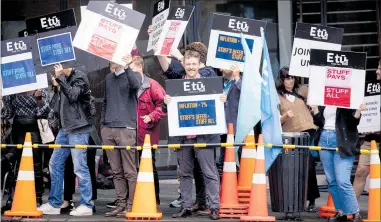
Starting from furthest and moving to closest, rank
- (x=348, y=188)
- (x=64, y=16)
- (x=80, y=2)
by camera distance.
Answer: (x=80, y=2) < (x=64, y=16) < (x=348, y=188)

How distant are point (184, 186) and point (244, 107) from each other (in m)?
1.23

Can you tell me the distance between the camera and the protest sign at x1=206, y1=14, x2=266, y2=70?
1384 centimetres

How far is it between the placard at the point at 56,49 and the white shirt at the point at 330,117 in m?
3.09

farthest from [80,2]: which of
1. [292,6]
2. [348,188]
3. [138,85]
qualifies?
[348,188]

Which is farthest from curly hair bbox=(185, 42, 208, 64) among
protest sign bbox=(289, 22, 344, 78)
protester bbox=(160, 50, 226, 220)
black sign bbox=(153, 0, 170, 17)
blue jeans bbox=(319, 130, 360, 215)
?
blue jeans bbox=(319, 130, 360, 215)

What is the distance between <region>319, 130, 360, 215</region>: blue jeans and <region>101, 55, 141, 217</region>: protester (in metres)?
2.26

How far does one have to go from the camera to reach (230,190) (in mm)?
13070

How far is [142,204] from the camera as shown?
41.3 ft

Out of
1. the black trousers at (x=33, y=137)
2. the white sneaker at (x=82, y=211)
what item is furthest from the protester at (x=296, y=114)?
the black trousers at (x=33, y=137)

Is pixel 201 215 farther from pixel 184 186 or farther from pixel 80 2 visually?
pixel 80 2

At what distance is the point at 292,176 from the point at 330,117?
832 mm

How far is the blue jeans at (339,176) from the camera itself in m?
12.5

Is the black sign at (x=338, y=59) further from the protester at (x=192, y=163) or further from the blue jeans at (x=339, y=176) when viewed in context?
the protester at (x=192, y=163)

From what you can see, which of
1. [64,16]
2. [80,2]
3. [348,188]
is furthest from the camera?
[80,2]
